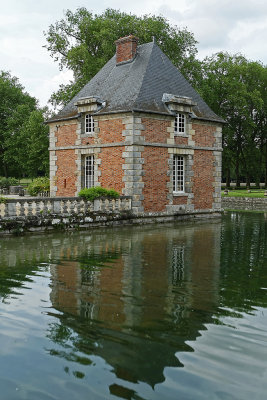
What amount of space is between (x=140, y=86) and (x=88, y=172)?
4908 mm

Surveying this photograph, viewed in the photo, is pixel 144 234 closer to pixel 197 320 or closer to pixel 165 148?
pixel 165 148

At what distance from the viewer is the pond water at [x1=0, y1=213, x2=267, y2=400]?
A: 4.17 metres

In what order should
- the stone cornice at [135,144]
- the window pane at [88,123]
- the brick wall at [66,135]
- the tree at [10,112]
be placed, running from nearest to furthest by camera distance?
the stone cornice at [135,144] < the window pane at [88,123] < the brick wall at [66,135] < the tree at [10,112]

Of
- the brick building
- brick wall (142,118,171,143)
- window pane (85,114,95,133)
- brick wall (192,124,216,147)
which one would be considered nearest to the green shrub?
the brick building

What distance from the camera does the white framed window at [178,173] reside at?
2075 cm

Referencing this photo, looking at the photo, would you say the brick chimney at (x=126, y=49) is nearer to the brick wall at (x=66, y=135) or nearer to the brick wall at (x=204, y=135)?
the brick wall at (x=66, y=135)

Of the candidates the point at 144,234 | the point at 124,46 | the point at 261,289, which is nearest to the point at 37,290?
the point at 261,289

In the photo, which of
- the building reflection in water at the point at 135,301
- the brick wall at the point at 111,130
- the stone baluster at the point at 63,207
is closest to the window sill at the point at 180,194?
the brick wall at the point at 111,130

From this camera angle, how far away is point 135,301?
6.70 m

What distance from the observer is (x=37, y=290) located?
7254mm

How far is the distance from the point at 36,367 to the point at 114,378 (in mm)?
836

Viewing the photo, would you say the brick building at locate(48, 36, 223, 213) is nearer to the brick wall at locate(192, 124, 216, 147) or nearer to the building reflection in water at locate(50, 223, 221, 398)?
the brick wall at locate(192, 124, 216, 147)

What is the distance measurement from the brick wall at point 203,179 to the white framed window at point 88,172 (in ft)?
16.2

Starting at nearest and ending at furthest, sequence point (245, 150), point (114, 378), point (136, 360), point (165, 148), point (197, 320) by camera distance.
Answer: point (114, 378) → point (136, 360) → point (197, 320) → point (165, 148) → point (245, 150)
